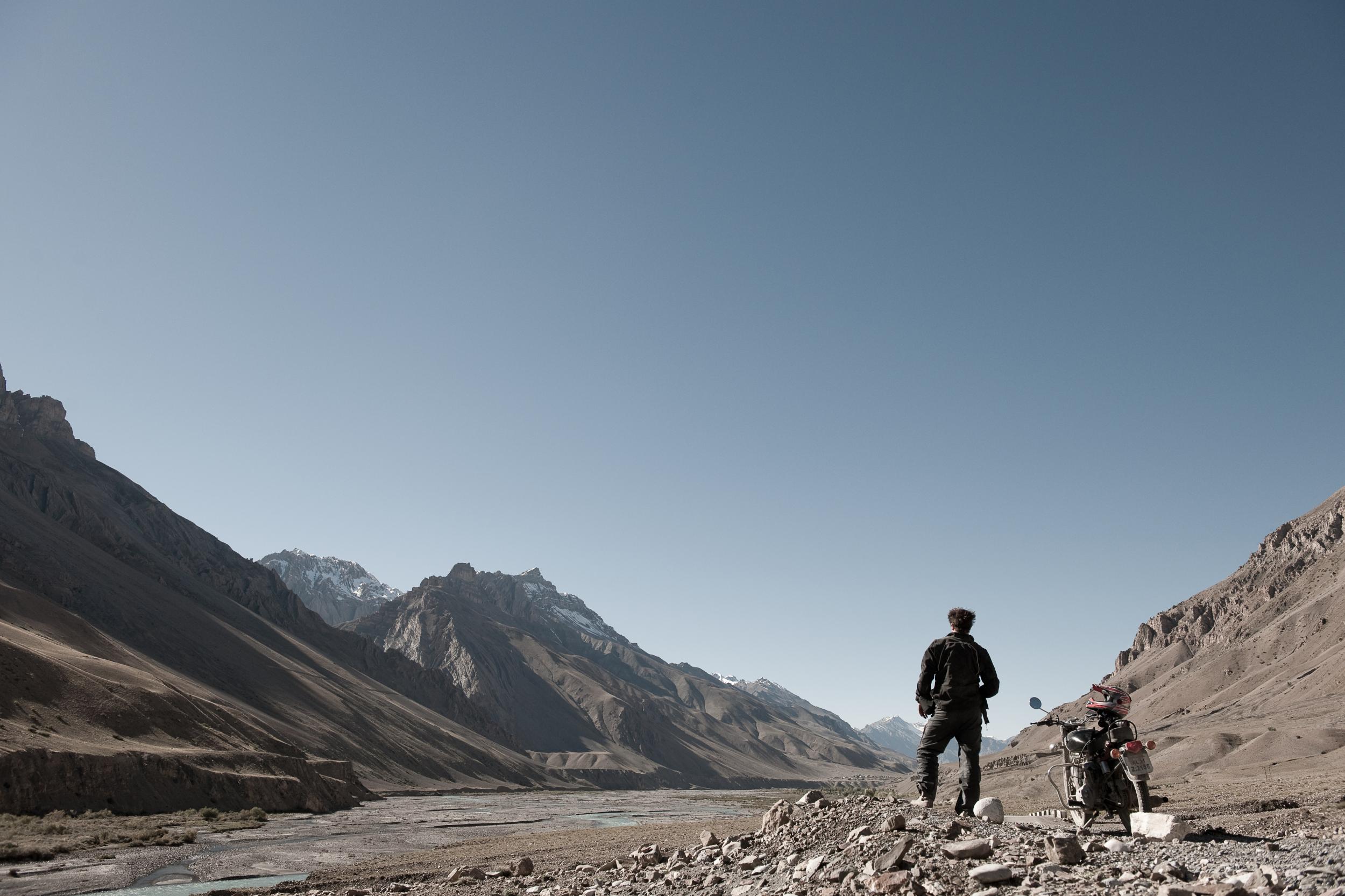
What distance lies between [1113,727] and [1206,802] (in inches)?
612

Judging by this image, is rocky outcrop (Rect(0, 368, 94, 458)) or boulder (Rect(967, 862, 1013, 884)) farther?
rocky outcrop (Rect(0, 368, 94, 458))

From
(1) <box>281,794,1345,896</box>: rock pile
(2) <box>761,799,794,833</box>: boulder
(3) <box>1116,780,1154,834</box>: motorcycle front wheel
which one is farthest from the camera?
(2) <box>761,799,794,833</box>: boulder

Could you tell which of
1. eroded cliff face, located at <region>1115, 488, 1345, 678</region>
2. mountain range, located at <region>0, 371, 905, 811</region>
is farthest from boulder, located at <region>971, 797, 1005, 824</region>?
eroded cliff face, located at <region>1115, 488, 1345, 678</region>

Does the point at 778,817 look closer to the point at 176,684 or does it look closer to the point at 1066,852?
the point at 1066,852

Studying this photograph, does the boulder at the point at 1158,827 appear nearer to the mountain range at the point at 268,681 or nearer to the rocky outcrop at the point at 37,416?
the mountain range at the point at 268,681

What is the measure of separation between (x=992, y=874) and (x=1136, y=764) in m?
3.63

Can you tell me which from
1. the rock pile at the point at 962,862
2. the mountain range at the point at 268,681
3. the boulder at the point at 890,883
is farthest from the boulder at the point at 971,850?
the mountain range at the point at 268,681

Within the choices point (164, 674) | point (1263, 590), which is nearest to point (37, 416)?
point (164, 674)

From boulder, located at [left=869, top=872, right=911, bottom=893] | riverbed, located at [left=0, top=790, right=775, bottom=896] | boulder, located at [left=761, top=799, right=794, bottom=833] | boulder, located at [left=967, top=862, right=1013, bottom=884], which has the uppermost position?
boulder, located at [left=967, top=862, right=1013, bottom=884]

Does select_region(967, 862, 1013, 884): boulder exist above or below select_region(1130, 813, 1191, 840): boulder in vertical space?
below

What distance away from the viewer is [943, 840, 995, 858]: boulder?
26.6 ft

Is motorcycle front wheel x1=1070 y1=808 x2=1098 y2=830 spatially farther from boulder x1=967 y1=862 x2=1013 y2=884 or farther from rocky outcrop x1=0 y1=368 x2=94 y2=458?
rocky outcrop x1=0 y1=368 x2=94 y2=458

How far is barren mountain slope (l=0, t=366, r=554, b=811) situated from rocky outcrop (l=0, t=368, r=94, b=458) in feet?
1.40

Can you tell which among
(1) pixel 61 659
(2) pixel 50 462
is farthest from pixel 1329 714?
(2) pixel 50 462
